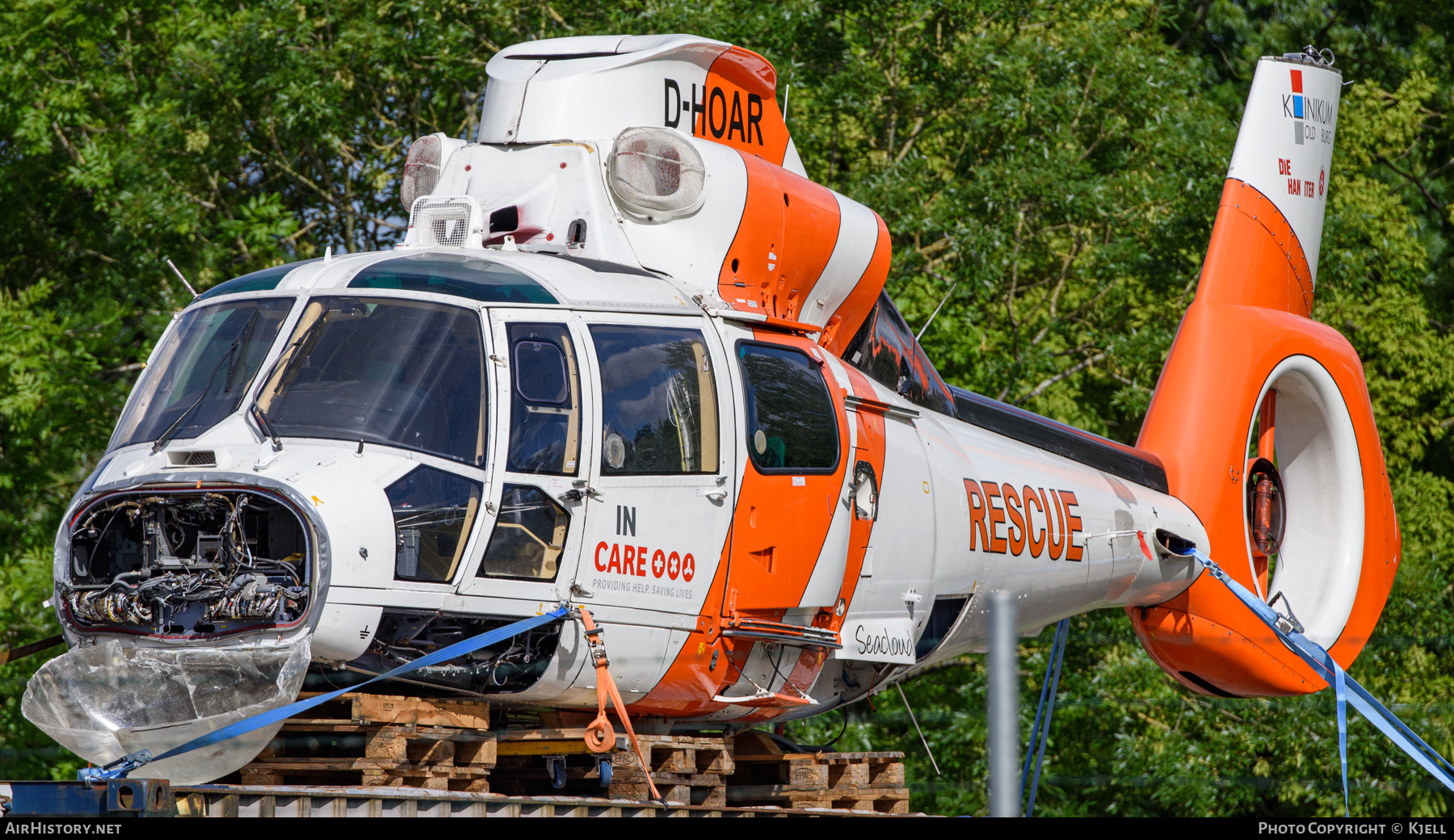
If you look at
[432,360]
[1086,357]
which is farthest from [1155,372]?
[432,360]

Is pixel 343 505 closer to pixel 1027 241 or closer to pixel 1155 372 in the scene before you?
pixel 1027 241

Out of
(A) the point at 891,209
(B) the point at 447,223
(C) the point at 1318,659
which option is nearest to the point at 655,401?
(B) the point at 447,223

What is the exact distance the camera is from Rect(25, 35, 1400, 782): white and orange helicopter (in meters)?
5.60

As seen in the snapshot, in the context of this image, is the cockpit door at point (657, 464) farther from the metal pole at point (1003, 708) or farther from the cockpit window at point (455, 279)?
the metal pole at point (1003, 708)

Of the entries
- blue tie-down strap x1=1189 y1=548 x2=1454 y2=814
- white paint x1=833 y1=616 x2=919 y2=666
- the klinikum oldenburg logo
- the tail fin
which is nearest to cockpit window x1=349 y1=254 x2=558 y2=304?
white paint x1=833 y1=616 x2=919 y2=666

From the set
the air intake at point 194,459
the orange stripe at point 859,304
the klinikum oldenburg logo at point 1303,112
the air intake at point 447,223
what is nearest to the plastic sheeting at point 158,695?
the air intake at point 194,459

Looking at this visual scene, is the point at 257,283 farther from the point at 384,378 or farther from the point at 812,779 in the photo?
the point at 812,779

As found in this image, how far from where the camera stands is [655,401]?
650 centimetres

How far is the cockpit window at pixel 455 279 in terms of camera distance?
624cm

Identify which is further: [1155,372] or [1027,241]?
[1155,372]

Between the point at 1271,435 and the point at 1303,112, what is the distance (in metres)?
2.53

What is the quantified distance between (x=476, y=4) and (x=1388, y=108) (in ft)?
39.5

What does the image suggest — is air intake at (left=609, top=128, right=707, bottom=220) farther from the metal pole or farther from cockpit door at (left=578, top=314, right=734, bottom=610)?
the metal pole

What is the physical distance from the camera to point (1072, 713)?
52.5ft
